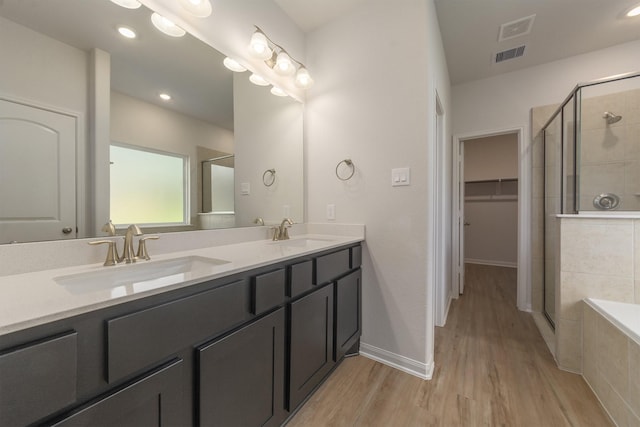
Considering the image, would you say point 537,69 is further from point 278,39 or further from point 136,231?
point 136,231

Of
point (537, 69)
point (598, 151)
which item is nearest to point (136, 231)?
point (598, 151)

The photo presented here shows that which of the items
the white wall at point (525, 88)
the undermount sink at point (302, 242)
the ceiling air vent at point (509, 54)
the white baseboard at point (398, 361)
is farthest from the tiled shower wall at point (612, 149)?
the undermount sink at point (302, 242)

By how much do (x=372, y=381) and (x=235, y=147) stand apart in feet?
5.73

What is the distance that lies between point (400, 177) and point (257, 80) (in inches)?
47.9

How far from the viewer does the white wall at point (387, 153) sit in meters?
1.68

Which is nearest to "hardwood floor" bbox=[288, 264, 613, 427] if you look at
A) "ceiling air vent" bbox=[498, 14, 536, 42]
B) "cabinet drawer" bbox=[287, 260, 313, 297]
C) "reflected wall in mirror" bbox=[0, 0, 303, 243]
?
"cabinet drawer" bbox=[287, 260, 313, 297]

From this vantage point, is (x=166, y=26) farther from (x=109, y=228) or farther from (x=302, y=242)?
(x=302, y=242)

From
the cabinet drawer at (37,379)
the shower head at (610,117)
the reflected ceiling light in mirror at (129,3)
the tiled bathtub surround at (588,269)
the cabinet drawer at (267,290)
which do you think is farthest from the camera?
the shower head at (610,117)

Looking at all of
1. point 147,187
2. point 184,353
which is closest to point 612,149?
point 184,353

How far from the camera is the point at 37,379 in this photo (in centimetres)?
52

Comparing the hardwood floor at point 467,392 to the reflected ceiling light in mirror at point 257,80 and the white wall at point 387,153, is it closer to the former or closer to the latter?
the white wall at point 387,153

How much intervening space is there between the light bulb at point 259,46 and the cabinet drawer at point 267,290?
143cm

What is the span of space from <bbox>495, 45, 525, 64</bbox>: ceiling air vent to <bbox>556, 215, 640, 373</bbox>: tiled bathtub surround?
1862 millimetres

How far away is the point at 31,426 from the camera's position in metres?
0.52
